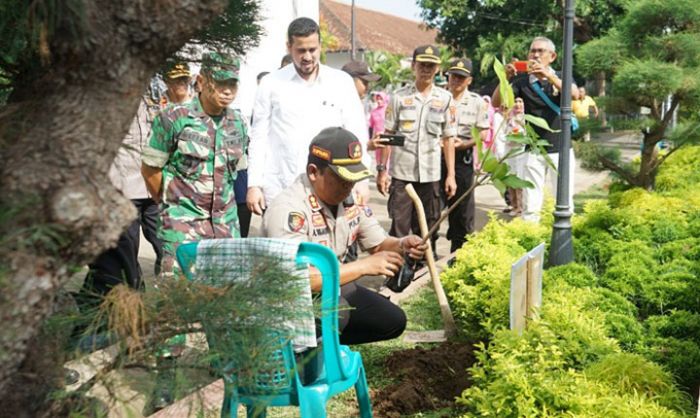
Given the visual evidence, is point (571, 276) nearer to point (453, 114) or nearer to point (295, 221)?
point (295, 221)

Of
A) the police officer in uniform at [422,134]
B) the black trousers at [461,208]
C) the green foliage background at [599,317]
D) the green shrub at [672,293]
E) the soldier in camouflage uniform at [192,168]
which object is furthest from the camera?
the black trousers at [461,208]

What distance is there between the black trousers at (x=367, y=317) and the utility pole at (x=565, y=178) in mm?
2080

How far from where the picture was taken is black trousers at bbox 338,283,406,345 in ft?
12.1

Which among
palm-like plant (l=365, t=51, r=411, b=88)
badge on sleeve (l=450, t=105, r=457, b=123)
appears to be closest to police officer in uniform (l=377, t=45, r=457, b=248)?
badge on sleeve (l=450, t=105, r=457, b=123)

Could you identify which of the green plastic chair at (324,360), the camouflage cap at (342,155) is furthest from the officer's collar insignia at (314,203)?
the green plastic chair at (324,360)

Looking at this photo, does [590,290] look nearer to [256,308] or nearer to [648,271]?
[648,271]

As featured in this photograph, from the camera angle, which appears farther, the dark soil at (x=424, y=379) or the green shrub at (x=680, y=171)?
the green shrub at (x=680, y=171)

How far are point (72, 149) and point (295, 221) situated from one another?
217cm

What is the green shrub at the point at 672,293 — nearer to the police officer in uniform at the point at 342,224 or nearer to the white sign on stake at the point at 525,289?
the white sign on stake at the point at 525,289

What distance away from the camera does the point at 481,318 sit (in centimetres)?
469

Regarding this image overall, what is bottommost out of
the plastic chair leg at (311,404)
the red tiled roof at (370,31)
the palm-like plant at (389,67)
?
the plastic chair leg at (311,404)

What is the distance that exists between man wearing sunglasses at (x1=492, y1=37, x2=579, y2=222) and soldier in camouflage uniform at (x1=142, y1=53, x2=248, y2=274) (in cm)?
316

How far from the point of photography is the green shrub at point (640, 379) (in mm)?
3134

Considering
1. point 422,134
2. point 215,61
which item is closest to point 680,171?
point 422,134
